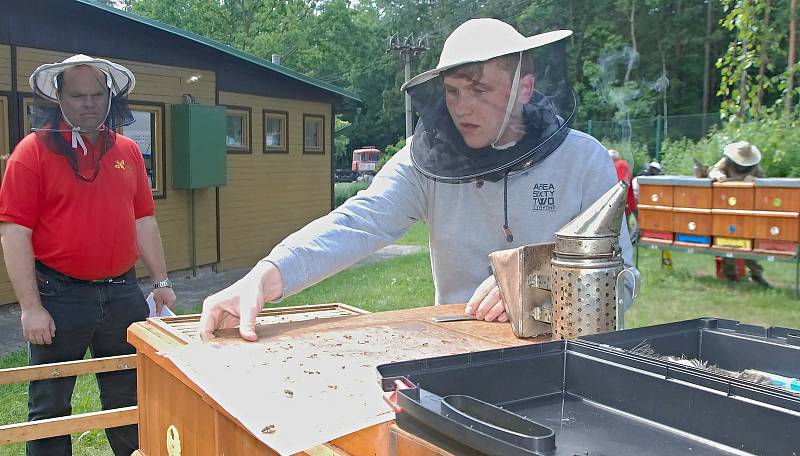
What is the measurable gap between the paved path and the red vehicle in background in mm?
31427

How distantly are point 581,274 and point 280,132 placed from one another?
11351mm

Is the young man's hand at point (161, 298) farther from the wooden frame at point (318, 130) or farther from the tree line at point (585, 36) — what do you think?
the tree line at point (585, 36)

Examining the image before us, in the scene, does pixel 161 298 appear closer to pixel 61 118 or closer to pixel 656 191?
pixel 61 118

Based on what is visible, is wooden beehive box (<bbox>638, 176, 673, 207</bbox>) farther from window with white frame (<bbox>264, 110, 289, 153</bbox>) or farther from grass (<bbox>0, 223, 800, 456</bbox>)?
window with white frame (<bbox>264, 110, 289, 153</bbox>)

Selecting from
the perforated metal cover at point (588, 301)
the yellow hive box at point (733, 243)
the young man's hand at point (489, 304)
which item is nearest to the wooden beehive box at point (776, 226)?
the yellow hive box at point (733, 243)

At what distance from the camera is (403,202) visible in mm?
2291

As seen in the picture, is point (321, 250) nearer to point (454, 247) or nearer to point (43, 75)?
point (454, 247)

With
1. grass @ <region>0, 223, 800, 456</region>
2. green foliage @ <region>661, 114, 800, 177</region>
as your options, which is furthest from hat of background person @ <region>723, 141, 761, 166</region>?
grass @ <region>0, 223, 800, 456</region>

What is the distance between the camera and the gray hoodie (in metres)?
2.04

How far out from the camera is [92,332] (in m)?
3.31

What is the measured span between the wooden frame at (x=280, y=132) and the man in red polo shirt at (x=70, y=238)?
27.8ft

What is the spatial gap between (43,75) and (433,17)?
40736 mm

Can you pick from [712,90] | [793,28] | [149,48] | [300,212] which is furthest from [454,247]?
[712,90]

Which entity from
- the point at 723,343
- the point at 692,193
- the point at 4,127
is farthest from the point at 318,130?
the point at 723,343
